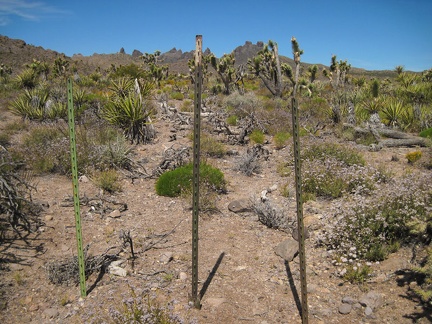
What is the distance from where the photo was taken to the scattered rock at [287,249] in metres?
4.77

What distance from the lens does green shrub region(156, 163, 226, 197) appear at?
22.6 feet

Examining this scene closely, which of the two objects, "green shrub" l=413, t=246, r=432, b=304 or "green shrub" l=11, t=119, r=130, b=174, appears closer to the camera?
"green shrub" l=413, t=246, r=432, b=304

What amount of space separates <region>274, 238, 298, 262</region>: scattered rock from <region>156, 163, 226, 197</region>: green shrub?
7.52 feet

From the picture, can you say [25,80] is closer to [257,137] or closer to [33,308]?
[257,137]

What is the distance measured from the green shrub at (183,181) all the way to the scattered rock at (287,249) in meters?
2.29

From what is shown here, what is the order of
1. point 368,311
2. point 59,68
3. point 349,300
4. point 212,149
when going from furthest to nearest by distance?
point 59,68
point 212,149
point 349,300
point 368,311

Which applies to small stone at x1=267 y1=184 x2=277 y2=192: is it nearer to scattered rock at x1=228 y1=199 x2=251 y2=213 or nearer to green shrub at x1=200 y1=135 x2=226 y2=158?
scattered rock at x1=228 y1=199 x2=251 y2=213

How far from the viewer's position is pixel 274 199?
22.7 ft

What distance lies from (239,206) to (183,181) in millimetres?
1334

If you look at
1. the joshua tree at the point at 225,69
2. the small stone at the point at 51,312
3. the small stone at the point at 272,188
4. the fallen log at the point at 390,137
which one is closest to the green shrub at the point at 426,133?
the fallen log at the point at 390,137

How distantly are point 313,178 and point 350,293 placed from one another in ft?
10.8

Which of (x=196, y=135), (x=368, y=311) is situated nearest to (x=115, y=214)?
(x=196, y=135)

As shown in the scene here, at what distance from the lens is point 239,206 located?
6.35 m

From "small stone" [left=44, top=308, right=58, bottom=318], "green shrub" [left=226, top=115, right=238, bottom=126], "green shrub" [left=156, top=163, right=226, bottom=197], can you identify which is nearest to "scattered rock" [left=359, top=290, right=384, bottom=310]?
"small stone" [left=44, top=308, right=58, bottom=318]
